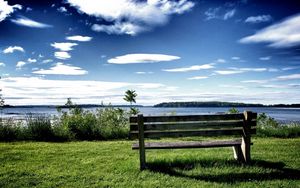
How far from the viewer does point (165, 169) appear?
6336 mm

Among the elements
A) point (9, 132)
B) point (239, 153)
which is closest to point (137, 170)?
point (239, 153)

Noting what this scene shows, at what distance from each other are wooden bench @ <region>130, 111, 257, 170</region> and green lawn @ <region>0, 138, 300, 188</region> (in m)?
0.45

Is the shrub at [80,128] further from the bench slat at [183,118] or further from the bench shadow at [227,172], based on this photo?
the bench slat at [183,118]

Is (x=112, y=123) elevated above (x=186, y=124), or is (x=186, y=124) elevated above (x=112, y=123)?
(x=186, y=124)

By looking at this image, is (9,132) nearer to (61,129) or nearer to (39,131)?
(39,131)

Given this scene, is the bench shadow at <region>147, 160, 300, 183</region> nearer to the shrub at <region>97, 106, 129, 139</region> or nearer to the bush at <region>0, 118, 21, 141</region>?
the shrub at <region>97, 106, 129, 139</region>

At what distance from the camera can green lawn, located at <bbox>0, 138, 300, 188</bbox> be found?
537 centimetres

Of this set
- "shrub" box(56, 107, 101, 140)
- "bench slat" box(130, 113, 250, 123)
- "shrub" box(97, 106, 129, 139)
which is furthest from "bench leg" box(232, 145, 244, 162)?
"shrub" box(56, 107, 101, 140)

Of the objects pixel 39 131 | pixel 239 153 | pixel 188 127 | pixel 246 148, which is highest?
pixel 188 127

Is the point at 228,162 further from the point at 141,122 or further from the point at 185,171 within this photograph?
A: the point at 141,122

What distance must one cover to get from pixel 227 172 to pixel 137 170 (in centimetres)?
194

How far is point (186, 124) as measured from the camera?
6434 millimetres

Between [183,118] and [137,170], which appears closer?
[137,170]

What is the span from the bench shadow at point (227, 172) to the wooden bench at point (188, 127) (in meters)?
0.38
